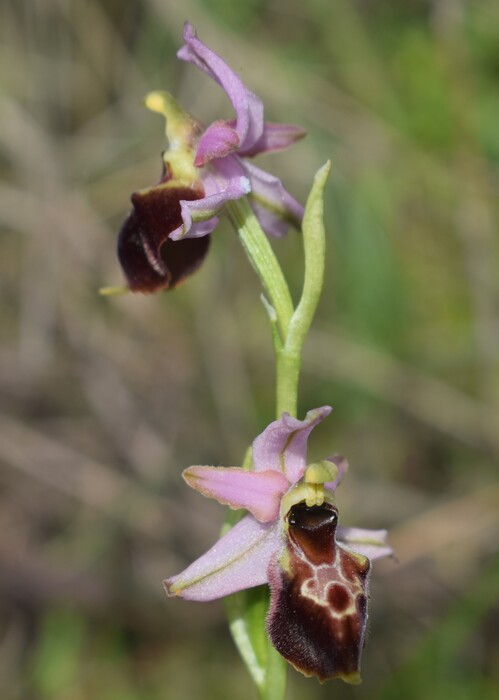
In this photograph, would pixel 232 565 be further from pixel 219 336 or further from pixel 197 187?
pixel 219 336

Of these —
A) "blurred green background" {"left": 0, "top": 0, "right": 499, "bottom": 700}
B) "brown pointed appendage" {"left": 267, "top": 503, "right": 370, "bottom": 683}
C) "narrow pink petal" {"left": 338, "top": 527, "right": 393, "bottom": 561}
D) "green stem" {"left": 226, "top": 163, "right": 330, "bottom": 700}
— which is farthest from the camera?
"blurred green background" {"left": 0, "top": 0, "right": 499, "bottom": 700}

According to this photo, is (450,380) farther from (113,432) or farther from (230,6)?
(230,6)

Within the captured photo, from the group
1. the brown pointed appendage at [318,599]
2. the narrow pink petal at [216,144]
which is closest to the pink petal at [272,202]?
the narrow pink petal at [216,144]

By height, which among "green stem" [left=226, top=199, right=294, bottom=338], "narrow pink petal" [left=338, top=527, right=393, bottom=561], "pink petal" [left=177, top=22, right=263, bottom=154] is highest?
"pink petal" [left=177, top=22, right=263, bottom=154]

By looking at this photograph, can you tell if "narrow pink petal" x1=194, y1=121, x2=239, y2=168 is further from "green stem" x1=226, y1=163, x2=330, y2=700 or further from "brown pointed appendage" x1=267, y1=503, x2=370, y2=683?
"brown pointed appendage" x1=267, y1=503, x2=370, y2=683

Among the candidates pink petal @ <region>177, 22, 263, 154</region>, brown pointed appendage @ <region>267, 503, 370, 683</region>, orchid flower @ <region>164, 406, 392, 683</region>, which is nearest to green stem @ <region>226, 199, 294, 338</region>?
pink petal @ <region>177, 22, 263, 154</region>

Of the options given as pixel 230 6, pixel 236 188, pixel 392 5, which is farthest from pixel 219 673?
pixel 392 5

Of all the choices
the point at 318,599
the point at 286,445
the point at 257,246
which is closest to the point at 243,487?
the point at 286,445
